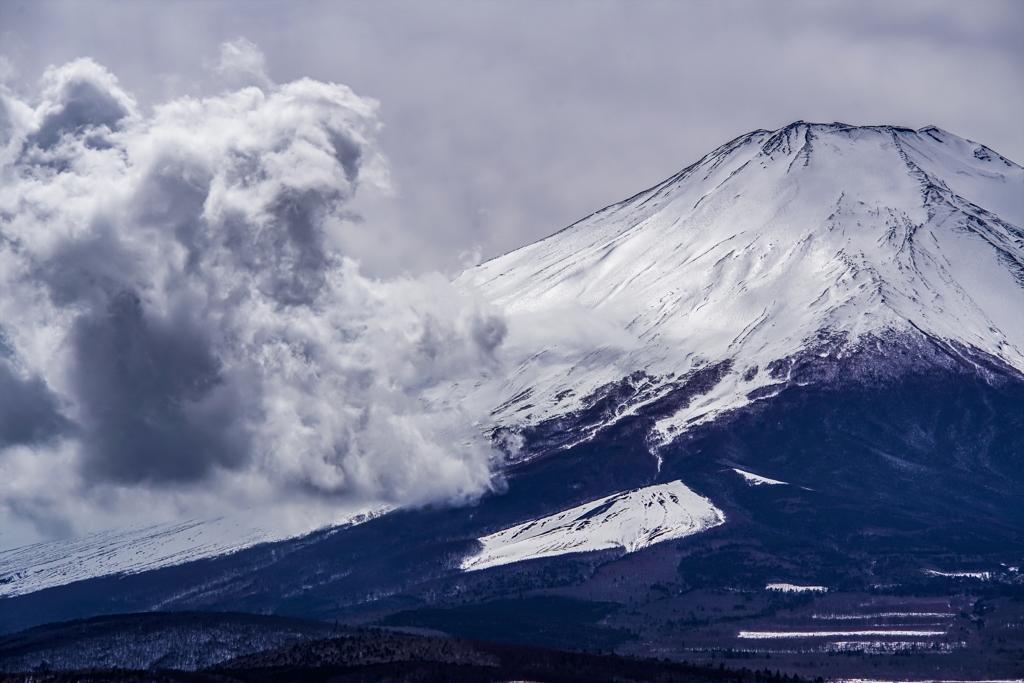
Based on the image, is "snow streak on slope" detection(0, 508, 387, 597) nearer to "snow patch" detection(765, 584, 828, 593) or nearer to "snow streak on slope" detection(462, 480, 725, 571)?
"snow streak on slope" detection(462, 480, 725, 571)

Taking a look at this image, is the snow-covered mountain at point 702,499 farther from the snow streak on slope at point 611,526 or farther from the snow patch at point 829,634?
the snow patch at point 829,634

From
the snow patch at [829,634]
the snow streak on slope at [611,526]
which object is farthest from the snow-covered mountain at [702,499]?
the snow patch at [829,634]

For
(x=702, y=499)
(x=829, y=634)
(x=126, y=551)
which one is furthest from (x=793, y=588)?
(x=126, y=551)

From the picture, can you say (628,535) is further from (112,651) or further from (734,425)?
(112,651)

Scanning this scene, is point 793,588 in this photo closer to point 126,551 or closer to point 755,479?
point 755,479

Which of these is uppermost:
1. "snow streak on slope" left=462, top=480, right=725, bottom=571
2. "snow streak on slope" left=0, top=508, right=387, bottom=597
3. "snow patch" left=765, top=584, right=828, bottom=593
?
"snow streak on slope" left=0, top=508, right=387, bottom=597

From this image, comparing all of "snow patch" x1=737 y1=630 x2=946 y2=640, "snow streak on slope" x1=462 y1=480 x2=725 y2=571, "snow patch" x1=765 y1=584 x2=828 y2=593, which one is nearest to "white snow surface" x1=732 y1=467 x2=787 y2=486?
"snow streak on slope" x1=462 y1=480 x2=725 y2=571
